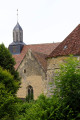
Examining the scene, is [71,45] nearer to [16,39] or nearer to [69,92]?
[69,92]

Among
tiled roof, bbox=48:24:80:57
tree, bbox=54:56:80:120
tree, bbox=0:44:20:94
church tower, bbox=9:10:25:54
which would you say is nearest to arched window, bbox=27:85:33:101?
tree, bbox=0:44:20:94

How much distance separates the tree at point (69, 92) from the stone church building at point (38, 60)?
1.57 m

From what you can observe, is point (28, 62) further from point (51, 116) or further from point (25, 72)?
point (51, 116)

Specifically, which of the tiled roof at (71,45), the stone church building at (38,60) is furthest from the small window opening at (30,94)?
the tiled roof at (71,45)

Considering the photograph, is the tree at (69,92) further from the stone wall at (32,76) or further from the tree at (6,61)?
the stone wall at (32,76)

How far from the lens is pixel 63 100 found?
1015cm

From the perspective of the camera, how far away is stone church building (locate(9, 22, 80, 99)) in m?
21.8

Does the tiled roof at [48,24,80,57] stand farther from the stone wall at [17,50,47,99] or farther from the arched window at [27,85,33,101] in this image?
the arched window at [27,85,33,101]

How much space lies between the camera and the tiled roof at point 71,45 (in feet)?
69.0

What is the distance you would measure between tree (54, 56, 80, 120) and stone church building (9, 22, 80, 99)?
157cm

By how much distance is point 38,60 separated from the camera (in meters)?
29.7

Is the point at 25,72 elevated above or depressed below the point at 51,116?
above

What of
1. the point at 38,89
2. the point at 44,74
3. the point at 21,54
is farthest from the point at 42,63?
the point at 21,54

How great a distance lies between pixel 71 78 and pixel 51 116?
190 centimetres
